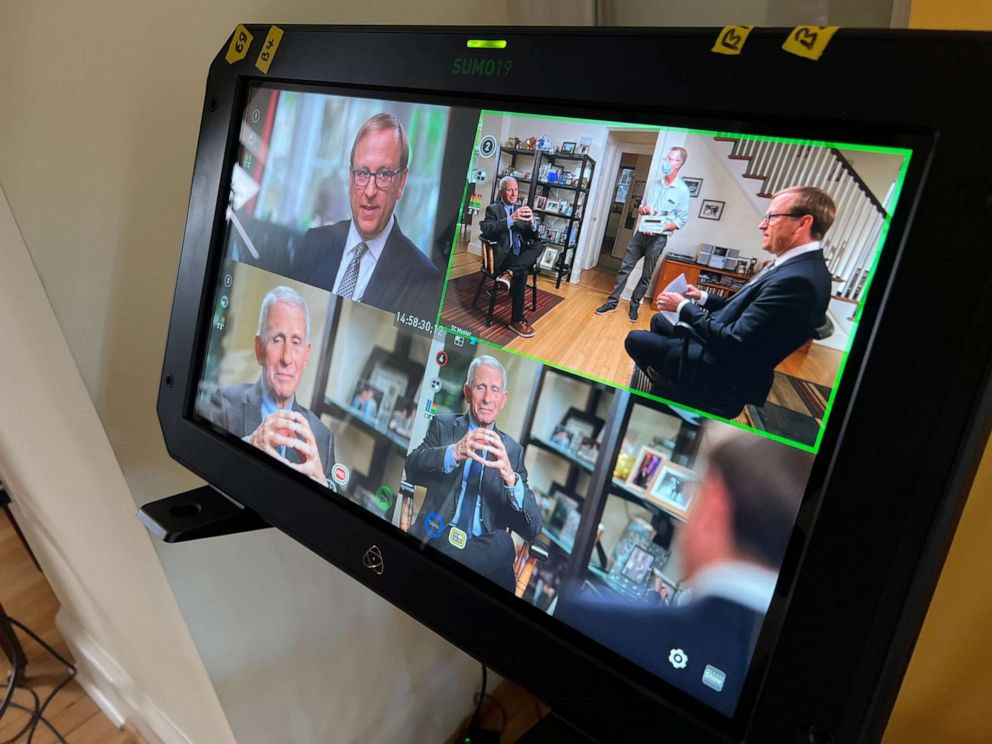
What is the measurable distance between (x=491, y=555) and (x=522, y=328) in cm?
18

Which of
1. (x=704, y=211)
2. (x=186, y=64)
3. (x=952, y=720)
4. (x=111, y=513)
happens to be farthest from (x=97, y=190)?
(x=952, y=720)

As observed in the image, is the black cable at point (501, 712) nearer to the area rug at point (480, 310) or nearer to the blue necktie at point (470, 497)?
the blue necktie at point (470, 497)

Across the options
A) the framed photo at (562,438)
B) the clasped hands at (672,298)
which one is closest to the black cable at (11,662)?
the framed photo at (562,438)

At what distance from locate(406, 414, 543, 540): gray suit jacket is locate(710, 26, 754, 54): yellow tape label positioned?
29 centimetres

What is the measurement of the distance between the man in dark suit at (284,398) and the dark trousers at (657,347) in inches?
12.0

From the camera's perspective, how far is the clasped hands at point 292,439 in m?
0.59

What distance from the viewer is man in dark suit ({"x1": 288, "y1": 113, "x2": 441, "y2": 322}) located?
0.52m

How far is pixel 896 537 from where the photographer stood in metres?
0.33

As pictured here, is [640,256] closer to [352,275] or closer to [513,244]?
[513,244]

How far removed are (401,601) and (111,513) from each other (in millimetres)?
598

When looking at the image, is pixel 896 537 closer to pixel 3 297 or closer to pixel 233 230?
pixel 233 230

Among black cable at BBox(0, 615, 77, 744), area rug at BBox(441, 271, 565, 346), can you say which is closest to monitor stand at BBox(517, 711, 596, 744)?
area rug at BBox(441, 271, 565, 346)

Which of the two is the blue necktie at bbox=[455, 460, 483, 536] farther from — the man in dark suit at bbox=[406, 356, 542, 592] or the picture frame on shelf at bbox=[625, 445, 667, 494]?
the picture frame on shelf at bbox=[625, 445, 667, 494]

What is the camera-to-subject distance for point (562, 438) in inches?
17.7
